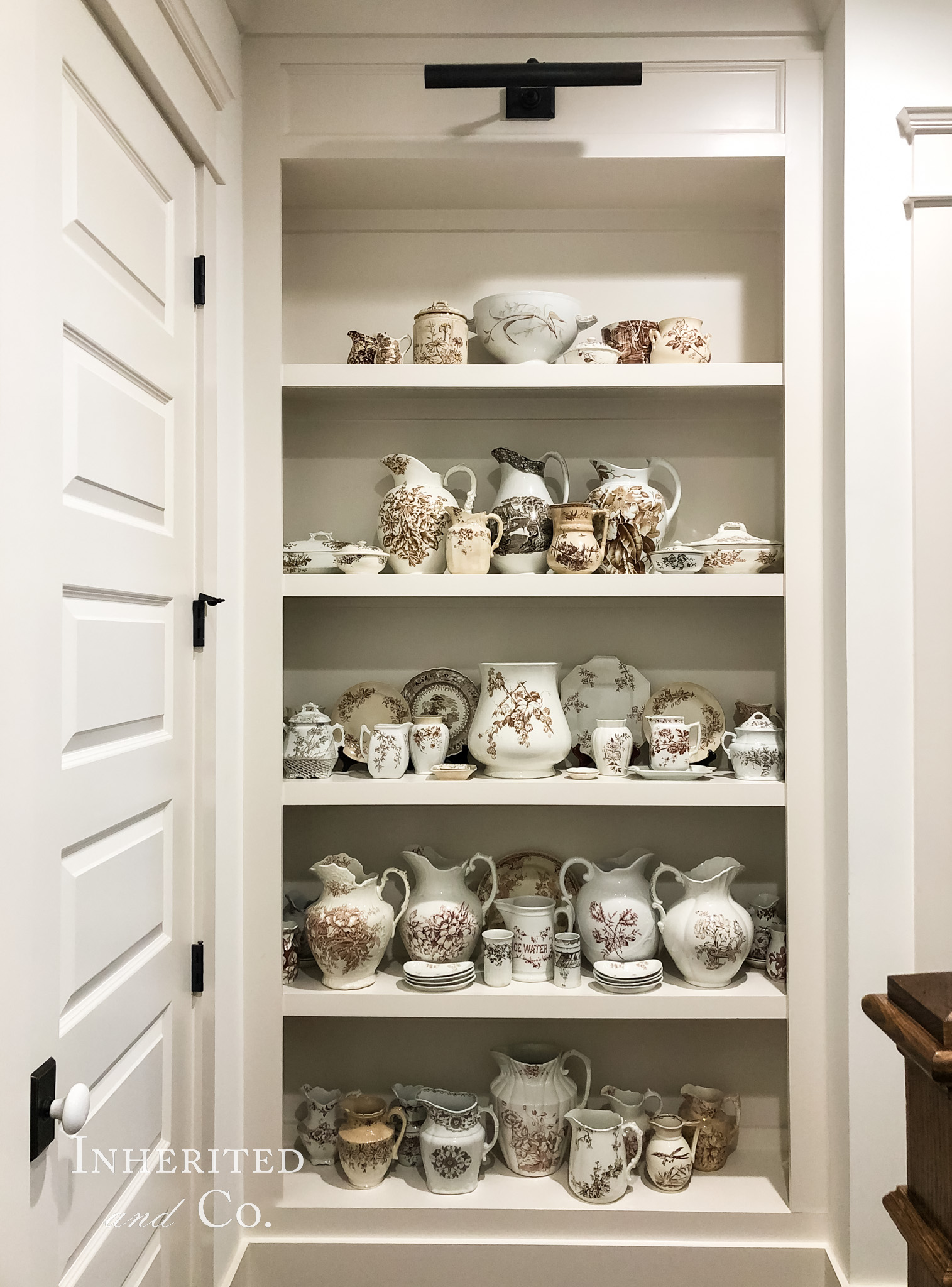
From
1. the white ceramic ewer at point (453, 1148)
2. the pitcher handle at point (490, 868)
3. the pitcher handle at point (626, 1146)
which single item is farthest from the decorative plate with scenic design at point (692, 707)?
the white ceramic ewer at point (453, 1148)

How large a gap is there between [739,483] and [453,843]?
1030mm

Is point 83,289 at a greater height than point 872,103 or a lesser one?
lesser

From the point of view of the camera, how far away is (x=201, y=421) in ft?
5.11

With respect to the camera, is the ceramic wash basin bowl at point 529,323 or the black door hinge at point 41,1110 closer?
the black door hinge at point 41,1110

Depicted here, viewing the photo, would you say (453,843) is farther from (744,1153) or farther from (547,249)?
(547,249)

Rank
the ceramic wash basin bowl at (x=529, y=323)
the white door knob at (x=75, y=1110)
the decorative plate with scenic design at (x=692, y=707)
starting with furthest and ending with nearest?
the decorative plate with scenic design at (x=692, y=707) < the ceramic wash basin bowl at (x=529, y=323) < the white door knob at (x=75, y=1110)

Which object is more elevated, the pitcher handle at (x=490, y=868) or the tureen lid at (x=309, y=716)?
the tureen lid at (x=309, y=716)

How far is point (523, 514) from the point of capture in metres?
1.87

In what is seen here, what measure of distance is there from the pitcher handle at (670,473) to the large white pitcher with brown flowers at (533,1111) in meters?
1.12

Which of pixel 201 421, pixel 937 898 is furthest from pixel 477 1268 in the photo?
pixel 201 421

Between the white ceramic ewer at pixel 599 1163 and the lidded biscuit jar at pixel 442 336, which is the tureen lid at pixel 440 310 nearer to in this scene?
the lidded biscuit jar at pixel 442 336

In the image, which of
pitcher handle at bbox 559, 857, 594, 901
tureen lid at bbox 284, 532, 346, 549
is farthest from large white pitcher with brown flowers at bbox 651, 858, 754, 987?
tureen lid at bbox 284, 532, 346, 549

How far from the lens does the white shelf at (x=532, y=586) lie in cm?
179

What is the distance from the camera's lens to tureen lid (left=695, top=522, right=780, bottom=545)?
183cm
